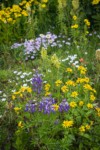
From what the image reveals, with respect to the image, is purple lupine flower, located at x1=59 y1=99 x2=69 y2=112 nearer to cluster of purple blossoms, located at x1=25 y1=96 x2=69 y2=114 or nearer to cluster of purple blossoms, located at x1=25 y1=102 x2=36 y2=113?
cluster of purple blossoms, located at x1=25 y1=96 x2=69 y2=114

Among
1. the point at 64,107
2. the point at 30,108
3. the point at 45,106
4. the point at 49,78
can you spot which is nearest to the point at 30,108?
the point at 30,108

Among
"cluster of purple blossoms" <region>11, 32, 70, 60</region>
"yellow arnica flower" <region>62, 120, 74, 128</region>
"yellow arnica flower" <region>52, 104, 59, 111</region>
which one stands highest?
"cluster of purple blossoms" <region>11, 32, 70, 60</region>

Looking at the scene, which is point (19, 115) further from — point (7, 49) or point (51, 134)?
point (7, 49)

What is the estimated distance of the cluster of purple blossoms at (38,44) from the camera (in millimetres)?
5148

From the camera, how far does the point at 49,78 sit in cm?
409

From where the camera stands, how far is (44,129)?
3197 mm

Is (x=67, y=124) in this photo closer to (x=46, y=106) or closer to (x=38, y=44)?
(x=46, y=106)

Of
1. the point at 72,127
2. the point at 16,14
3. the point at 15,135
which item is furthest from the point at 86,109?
the point at 16,14

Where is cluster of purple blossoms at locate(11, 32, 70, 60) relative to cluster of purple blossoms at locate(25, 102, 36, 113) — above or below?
above

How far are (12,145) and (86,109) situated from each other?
78 centimetres

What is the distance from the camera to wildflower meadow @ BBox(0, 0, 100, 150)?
3291mm

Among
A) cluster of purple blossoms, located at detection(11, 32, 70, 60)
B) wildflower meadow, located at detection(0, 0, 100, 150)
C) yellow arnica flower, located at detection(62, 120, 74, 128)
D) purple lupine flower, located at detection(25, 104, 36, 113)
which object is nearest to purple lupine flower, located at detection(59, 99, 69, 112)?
wildflower meadow, located at detection(0, 0, 100, 150)

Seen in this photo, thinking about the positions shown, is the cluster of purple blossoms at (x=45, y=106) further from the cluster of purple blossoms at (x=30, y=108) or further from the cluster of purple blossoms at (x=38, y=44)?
the cluster of purple blossoms at (x=38, y=44)

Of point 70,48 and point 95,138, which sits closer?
point 95,138
